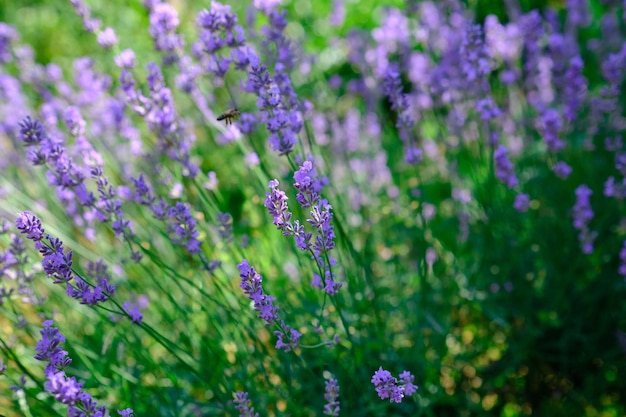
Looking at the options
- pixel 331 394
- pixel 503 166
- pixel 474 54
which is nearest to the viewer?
pixel 331 394

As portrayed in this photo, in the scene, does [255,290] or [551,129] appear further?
[551,129]

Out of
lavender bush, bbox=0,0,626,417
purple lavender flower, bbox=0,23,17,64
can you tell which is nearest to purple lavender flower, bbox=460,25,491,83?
lavender bush, bbox=0,0,626,417

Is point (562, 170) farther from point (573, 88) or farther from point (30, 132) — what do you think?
point (30, 132)

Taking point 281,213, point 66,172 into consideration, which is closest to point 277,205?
point 281,213

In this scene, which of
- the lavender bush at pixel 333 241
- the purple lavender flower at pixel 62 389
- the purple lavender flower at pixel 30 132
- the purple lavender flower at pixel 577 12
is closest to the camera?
the purple lavender flower at pixel 62 389

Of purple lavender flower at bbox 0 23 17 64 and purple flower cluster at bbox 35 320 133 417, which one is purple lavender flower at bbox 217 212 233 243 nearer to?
purple flower cluster at bbox 35 320 133 417

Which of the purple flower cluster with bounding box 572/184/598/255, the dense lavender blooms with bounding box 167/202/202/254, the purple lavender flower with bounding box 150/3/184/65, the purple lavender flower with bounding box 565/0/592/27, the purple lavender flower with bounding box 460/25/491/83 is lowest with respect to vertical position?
the dense lavender blooms with bounding box 167/202/202/254

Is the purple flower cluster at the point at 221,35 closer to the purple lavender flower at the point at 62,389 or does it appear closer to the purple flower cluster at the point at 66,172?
the purple flower cluster at the point at 66,172

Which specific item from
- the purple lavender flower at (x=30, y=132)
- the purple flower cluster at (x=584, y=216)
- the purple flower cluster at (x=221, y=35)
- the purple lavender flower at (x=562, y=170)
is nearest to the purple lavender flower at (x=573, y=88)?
the purple lavender flower at (x=562, y=170)

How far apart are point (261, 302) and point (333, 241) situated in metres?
0.44

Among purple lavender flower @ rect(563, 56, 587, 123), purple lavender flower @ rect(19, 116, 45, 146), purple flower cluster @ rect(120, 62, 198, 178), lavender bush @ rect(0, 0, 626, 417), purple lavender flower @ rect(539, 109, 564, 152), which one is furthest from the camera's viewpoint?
purple lavender flower @ rect(563, 56, 587, 123)

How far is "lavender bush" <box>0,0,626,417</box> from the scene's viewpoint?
201 cm

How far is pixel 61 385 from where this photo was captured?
4.22 ft

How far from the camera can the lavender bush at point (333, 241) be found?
201cm
